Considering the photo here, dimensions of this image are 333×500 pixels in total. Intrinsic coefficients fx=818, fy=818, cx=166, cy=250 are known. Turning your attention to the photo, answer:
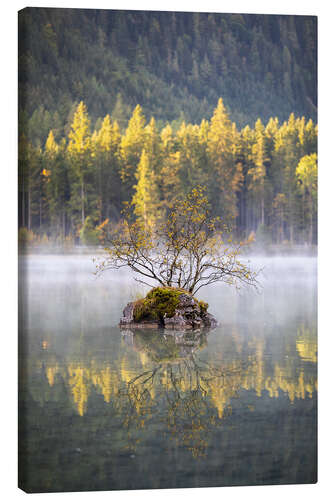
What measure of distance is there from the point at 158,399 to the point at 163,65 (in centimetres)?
441

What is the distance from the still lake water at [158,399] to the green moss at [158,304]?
726mm

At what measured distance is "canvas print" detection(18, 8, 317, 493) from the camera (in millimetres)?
7656

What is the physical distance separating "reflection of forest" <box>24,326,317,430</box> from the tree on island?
2028 mm

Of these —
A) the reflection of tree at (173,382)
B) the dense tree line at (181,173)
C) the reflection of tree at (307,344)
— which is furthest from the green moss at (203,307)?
the reflection of tree at (307,344)

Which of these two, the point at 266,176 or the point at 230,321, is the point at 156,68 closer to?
the point at 266,176

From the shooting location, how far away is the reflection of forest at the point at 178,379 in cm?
797

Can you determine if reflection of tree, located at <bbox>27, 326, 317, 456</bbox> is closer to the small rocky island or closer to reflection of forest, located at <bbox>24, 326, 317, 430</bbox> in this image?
reflection of forest, located at <bbox>24, 326, 317, 430</bbox>

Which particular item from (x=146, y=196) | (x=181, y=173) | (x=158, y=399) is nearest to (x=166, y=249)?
(x=146, y=196)

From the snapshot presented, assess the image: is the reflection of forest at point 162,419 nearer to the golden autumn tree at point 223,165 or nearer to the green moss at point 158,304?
the green moss at point 158,304

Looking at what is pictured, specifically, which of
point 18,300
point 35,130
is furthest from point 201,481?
point 35,130

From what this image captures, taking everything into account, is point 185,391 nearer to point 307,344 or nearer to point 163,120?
point 307,344

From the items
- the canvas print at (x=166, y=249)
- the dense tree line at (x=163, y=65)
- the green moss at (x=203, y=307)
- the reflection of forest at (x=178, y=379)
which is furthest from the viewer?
the green moss at (x=203, y=307)

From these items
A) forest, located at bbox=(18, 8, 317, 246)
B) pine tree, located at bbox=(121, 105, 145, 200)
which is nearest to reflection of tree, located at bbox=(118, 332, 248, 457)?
forest, located at bbox=(18, 8, 317, 246)

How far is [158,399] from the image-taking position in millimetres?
8062
